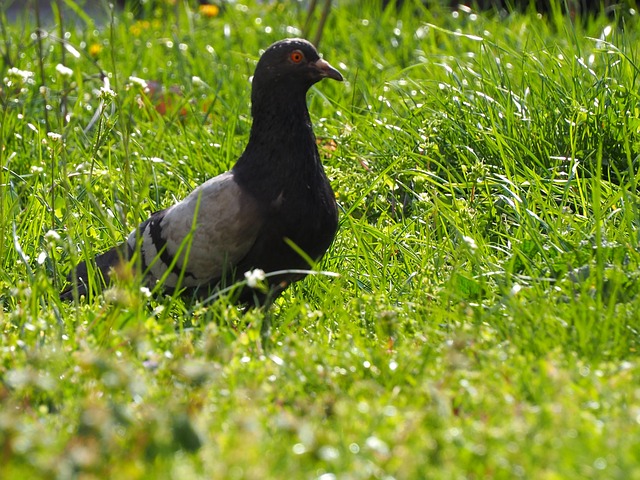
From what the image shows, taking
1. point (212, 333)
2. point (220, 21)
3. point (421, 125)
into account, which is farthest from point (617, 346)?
point (220, 21)

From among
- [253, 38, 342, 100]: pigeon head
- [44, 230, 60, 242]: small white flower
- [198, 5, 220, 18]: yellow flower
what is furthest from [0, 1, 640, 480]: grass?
[198, 5, 220, 18]: yellow flower

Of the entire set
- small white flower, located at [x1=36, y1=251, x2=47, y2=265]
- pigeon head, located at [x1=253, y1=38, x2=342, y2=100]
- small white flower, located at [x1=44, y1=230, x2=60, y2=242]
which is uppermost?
pigeon head, located at [x1=253, y1=38, x2=342, y2=100]

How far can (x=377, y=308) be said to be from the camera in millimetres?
3113

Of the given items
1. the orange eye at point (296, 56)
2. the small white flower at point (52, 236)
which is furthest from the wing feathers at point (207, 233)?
the orange eye at point (296, 56)

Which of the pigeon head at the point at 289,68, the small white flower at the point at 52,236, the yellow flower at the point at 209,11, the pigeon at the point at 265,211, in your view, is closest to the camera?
the small white flower at the point at 52,236

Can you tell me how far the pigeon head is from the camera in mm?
3545

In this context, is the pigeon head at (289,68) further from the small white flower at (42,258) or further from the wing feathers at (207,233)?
the small white flower at (42,258)

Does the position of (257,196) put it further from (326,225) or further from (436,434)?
(436,434)

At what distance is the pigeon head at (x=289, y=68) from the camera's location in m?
3.54

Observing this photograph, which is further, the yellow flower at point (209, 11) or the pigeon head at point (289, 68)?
the yellow flower at point (209, 11)

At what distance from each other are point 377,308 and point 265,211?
51 cm

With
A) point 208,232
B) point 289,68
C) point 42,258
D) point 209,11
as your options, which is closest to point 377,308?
point 208,232

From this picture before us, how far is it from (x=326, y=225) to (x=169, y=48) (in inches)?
125

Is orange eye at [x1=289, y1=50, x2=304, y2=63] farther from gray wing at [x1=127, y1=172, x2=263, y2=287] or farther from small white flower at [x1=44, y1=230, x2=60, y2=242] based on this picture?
small white flower at [x1=44, y1=230, x2=60, y2=242]
